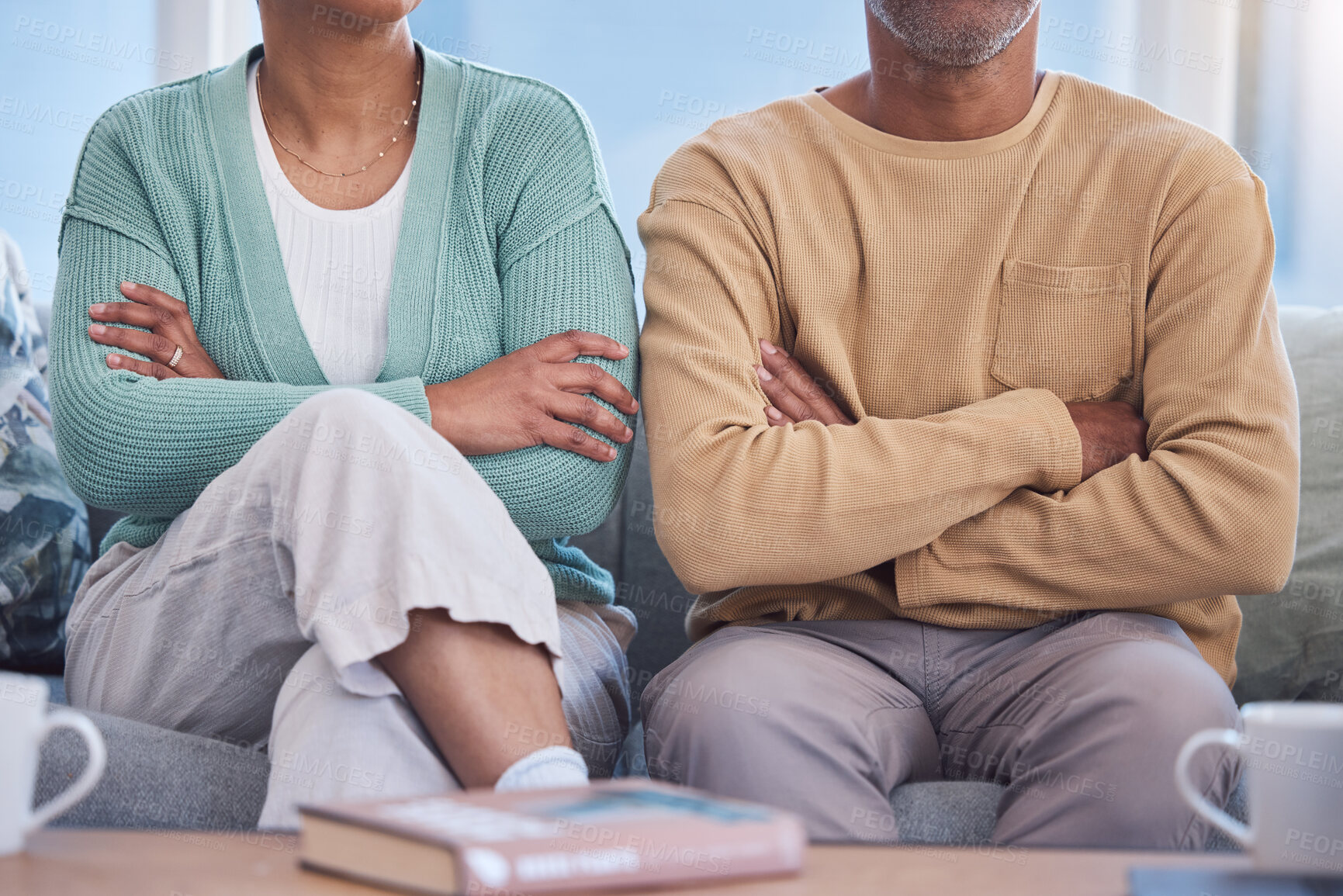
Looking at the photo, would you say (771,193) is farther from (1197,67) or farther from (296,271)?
(1197,67)

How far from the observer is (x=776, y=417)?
1326mm

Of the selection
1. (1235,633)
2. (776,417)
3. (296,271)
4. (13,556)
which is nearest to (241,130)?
(296,271)

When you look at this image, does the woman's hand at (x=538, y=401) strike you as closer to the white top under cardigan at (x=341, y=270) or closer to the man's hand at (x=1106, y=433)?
the white top under cardigan at (x=341, y=270)

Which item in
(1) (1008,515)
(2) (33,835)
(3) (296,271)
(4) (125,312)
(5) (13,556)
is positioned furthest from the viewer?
(5) (13,556)

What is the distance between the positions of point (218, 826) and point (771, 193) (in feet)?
2.98

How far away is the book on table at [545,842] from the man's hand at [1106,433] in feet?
2.55

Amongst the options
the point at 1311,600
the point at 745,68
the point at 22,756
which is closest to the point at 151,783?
the point at 22,756

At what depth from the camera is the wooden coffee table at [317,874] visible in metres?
0.60

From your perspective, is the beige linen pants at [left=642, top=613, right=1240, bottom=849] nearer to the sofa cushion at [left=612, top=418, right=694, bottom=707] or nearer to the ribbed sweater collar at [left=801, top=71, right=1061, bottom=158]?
the sofa cushion at [left=612, top=418, right=694, bottom=707]

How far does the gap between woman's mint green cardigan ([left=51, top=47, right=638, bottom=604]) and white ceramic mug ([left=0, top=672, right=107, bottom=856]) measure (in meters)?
0.65

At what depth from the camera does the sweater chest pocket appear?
4.51ft

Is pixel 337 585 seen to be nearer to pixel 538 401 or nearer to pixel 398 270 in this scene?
pixel 538 401

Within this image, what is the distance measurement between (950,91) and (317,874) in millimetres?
1182

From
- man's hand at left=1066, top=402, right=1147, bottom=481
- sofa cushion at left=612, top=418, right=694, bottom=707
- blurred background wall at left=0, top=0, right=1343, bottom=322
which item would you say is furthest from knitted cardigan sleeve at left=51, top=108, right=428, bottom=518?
blurred background wall at left=0, top=0, right=1343, bottom=322
